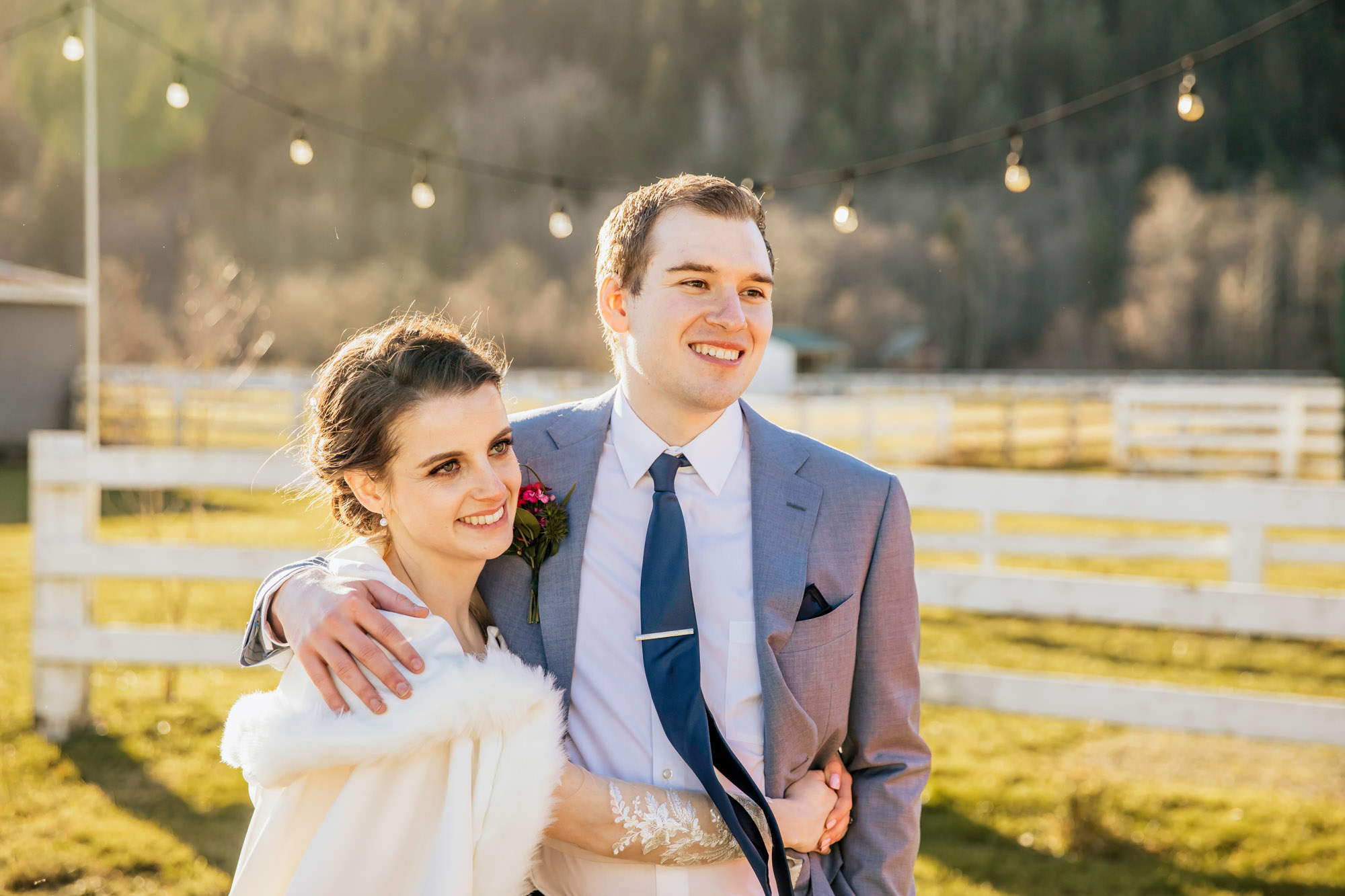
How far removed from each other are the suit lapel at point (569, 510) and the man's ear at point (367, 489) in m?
0.34

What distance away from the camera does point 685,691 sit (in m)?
1.91

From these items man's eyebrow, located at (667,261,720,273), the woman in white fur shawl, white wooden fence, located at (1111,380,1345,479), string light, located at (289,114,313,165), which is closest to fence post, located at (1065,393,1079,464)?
white wooden fence, located at (1111,380,1345,479)

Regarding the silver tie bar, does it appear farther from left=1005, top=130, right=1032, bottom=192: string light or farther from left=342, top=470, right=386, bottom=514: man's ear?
left=1005, top=130, right=1032, bottom=192: string light

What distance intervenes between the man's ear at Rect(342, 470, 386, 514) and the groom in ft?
0.51

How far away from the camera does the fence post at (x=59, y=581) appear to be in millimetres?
5129

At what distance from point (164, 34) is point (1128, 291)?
5633 centimetres

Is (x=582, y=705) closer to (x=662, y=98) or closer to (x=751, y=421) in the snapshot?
(x=751, y=421)

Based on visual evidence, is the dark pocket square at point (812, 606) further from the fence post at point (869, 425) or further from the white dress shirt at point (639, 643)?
the fence post at point (869, 425)

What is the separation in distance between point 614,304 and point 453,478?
0.56 metres

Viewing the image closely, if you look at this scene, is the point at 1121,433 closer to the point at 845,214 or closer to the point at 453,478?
the point at 845,214

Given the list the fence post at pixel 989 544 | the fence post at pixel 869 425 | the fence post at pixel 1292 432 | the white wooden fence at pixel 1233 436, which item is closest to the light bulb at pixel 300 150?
the fence post at pixel 989 544

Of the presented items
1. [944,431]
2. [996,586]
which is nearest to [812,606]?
[996,586]

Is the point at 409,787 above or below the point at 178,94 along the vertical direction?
below

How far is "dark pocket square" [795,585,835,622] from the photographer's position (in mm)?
2092
